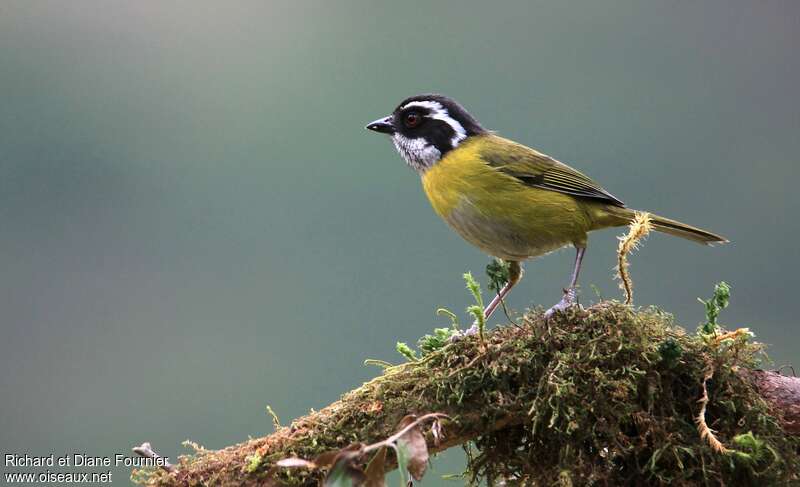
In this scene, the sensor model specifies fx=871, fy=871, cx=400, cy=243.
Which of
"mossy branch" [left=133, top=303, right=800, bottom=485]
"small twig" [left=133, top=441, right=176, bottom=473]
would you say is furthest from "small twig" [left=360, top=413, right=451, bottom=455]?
"small twig" [left=133, top=441, right=176, bottom=473]

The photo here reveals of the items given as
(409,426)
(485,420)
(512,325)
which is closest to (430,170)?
(512,325)

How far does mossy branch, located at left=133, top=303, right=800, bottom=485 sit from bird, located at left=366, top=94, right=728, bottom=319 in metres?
1.31

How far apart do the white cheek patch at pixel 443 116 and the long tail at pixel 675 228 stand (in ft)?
3.30

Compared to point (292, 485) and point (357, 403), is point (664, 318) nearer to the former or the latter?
point (357, 403)

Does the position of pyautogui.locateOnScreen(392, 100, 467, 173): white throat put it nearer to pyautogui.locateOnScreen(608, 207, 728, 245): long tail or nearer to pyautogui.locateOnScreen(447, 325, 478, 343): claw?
pyautogui.locateOnScreen(608, 207, 728, 245): long tail

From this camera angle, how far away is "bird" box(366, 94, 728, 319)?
15.7 ft

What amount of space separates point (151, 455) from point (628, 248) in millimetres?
1960

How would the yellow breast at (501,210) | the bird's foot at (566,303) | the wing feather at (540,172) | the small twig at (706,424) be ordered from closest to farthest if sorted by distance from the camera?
1. the small twig at (706,424)
2. the bird's foot at (566,303)
3. the yellow breast at (501,210)
4. the wing feather at (540,172)

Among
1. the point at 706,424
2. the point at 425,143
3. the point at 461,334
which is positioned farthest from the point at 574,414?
the point at 425,143

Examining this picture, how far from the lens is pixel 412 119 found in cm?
534

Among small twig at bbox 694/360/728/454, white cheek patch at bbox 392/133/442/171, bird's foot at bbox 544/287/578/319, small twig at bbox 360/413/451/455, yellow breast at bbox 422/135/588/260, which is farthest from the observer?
white cheek patch at bbox 392/133/442/171

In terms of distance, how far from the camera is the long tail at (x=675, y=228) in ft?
16.6

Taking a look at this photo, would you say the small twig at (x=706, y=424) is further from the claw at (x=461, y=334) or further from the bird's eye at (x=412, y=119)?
the bird's eye at (x=412, y=119)

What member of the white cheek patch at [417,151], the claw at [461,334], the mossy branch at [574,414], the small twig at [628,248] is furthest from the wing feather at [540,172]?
the mossy branch at [574,414]
